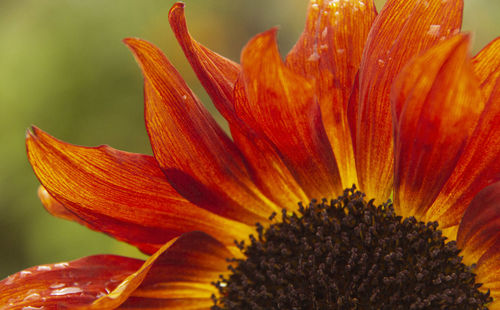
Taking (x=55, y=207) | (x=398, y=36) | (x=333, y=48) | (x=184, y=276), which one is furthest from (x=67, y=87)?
(x=398, y=36)

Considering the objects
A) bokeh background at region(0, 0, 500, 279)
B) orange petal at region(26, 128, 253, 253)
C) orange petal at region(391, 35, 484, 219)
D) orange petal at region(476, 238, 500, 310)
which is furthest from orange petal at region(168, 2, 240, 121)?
bokeh background at region(0, 0, 500, 279)

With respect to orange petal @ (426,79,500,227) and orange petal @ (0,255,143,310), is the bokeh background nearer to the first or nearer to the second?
orange petal @ (0,255,143,310)

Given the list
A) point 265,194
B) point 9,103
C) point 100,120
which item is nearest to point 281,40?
point 100,120

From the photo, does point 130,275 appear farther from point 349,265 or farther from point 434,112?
point 434,112

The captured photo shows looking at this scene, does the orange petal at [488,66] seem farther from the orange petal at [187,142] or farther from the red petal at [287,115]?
the orange petal at [187,142]

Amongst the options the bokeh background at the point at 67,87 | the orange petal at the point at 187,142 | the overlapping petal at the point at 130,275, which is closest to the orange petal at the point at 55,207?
the overlapping petal at the point at 130,275

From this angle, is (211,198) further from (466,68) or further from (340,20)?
(466,68)

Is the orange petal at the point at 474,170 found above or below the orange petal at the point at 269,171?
below
